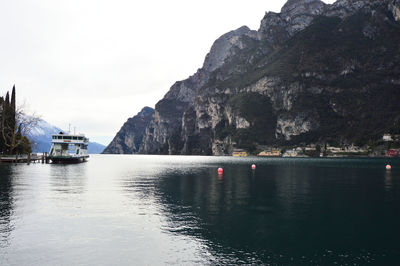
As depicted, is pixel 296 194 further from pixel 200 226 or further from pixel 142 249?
pixel 142 249

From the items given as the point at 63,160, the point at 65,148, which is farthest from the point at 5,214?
the point at 65,148

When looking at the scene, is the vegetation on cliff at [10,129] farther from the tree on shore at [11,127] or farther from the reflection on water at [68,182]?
the reflection on water at [68,182]

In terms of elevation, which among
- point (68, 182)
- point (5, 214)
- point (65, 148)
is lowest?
point (68, 182)

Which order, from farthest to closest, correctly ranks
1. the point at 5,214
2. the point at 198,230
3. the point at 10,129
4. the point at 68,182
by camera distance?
the point at 10,129 → the point at 68,182 → the point at 5,214 → the point at 198,230

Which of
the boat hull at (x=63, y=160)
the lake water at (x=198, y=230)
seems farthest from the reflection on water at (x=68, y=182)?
the boat hull at (x=63, y=160)

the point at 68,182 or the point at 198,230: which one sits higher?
the point at 198,230

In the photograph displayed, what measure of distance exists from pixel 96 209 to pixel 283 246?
22.2 metres

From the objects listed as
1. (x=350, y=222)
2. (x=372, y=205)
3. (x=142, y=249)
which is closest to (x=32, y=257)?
(x=142, y=249)

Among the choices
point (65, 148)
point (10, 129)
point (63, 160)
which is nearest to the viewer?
point (10, 129)

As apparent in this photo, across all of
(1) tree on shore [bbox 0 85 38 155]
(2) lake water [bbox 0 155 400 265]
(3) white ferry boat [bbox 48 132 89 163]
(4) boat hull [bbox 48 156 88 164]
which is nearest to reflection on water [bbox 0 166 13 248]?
(2) lake water [bbox 0 155 400 265]

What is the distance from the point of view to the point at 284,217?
31766 mm

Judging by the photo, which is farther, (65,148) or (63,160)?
(65,148)

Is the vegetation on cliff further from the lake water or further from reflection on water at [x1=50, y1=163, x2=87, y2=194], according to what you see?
the lake water

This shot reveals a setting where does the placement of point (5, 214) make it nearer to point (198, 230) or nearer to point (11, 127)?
point (198, 230)
